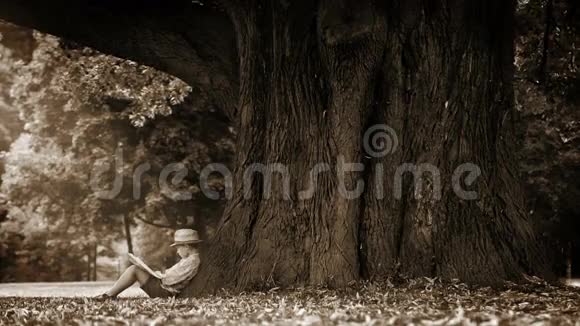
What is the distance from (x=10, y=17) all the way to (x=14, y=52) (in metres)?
13.8

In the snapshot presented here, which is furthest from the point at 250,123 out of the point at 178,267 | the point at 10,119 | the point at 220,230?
the point at 10,119

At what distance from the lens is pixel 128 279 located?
9883 millimetres

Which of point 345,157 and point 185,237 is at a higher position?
point 345,157

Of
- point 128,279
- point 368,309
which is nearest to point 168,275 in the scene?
point 128,279

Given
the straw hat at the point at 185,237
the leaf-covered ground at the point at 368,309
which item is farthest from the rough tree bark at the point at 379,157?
the straw hat at the point at 185,237

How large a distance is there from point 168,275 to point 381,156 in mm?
3357

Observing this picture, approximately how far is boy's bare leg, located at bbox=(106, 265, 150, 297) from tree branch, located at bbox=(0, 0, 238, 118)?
2.62 metres

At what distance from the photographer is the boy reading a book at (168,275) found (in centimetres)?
954

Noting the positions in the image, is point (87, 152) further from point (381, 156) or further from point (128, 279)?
point (381, 156)

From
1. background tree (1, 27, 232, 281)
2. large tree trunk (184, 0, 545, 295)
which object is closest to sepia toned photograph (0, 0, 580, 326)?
large tree trunk (184, 0, 545, 295)

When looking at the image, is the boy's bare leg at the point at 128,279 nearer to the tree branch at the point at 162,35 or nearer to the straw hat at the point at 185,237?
the straw hat at the point at 185,237

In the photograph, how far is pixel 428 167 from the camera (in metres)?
8.38

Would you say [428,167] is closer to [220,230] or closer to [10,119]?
[220,230]

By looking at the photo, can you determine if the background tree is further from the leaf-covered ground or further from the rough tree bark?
the leaf-covered ground
